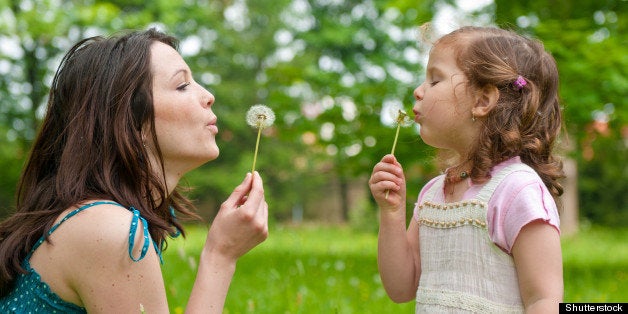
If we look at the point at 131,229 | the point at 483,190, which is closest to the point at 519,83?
the point at 483,190

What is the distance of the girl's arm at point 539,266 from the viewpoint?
172 centimetres

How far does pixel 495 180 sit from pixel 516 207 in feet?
0.42

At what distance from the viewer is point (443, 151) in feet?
7.55

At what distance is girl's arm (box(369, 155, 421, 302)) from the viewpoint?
2.10 m

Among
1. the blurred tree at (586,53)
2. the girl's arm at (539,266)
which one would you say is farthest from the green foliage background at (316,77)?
the girl's arm at (539,266)

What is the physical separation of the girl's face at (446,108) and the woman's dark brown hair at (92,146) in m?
0.76

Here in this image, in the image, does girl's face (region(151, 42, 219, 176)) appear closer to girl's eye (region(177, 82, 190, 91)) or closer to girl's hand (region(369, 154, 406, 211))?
girl's eye (region(177, 82, 190, 91))

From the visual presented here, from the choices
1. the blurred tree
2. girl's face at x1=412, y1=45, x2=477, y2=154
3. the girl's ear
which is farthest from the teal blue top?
the blurred tree

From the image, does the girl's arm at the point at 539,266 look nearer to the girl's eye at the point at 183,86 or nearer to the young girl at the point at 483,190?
the young girl at the point at 483,190

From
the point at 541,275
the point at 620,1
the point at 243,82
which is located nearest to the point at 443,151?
the point at 541,275

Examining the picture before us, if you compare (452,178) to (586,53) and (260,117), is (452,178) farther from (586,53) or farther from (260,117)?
(586,53)

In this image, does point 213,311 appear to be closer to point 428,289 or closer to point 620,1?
point 428,289

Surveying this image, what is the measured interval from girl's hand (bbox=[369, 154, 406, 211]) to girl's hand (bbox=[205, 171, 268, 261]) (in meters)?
0.39

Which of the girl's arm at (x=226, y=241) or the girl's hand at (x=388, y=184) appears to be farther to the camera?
the girl's hand at (x=388, y=184)
